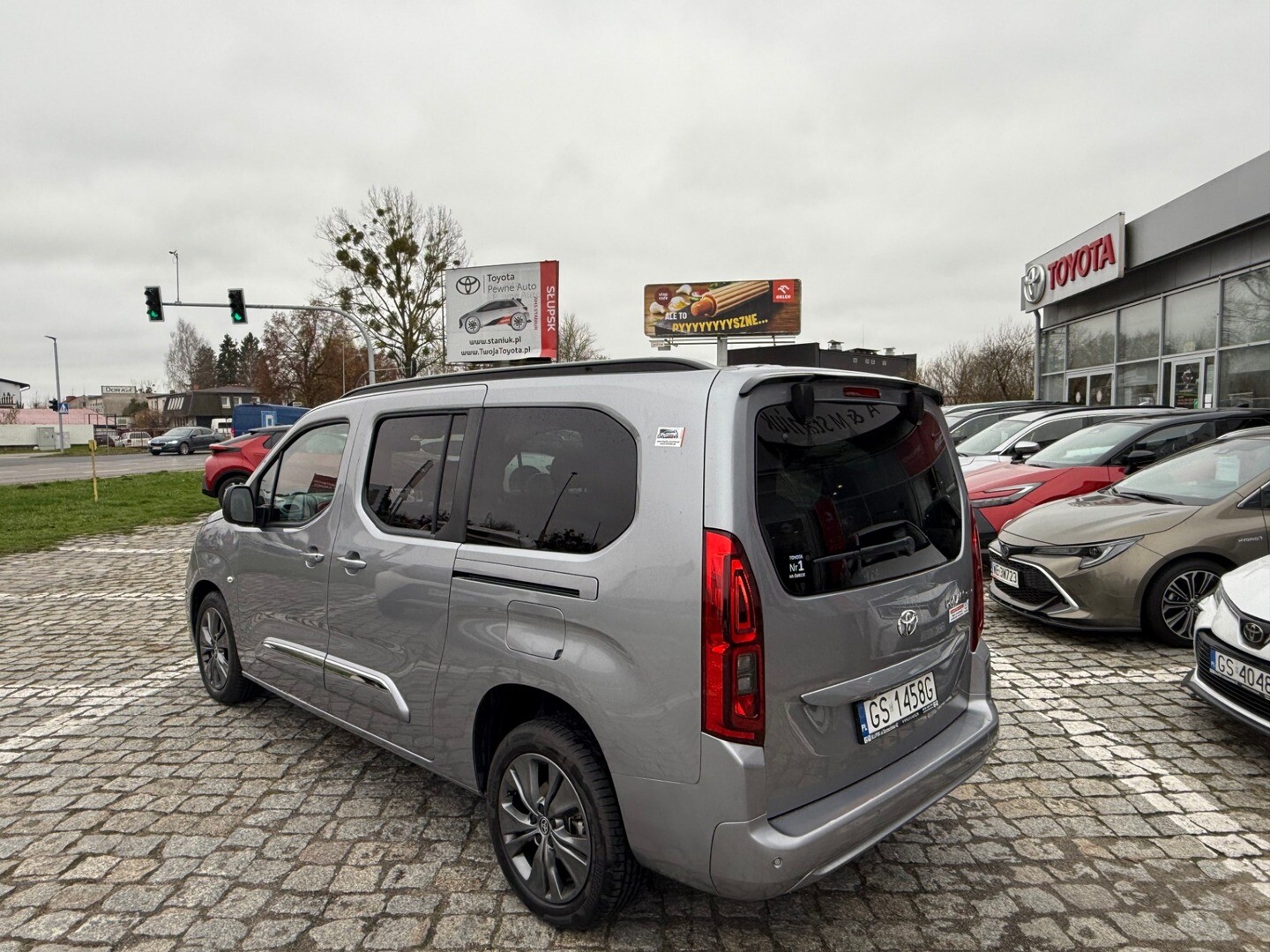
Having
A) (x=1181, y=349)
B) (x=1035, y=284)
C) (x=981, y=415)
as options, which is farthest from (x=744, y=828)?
(x=1035, y=284)

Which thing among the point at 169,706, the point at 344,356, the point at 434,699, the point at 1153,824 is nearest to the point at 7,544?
the point at 169,706

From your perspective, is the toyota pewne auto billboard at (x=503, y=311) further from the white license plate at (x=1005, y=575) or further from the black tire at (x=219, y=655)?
the black tire at (x=219, y=655)

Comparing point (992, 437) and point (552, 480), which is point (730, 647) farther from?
point (992, 437)

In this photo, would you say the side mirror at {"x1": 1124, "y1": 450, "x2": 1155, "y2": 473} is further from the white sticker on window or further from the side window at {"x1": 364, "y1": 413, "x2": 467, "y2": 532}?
the side window at {"x1": 364, "y1": 413, "x2": 467, "y2": 532}

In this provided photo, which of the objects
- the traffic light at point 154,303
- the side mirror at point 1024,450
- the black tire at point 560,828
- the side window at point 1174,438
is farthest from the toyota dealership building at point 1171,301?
the traffic light at point 154,303

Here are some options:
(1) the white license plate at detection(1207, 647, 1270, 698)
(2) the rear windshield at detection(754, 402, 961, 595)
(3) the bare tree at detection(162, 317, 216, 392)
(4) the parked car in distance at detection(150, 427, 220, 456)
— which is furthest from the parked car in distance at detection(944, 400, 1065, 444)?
(3) the bare tree at detection(162, 317, 216, 392)

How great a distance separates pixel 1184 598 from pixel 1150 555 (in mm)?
428

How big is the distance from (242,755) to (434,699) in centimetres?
170

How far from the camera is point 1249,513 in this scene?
5.37 metres

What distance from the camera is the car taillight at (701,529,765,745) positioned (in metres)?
2.18

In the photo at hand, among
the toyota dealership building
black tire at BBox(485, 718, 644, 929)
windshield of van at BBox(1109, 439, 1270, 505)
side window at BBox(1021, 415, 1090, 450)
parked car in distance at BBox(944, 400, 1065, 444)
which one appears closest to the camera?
black tire at BBox(485, 718, 644, 929)

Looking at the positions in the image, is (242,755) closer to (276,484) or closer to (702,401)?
(276,484)

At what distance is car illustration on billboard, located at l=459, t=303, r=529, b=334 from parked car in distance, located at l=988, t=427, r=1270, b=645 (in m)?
23.0

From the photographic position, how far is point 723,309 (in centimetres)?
5772
